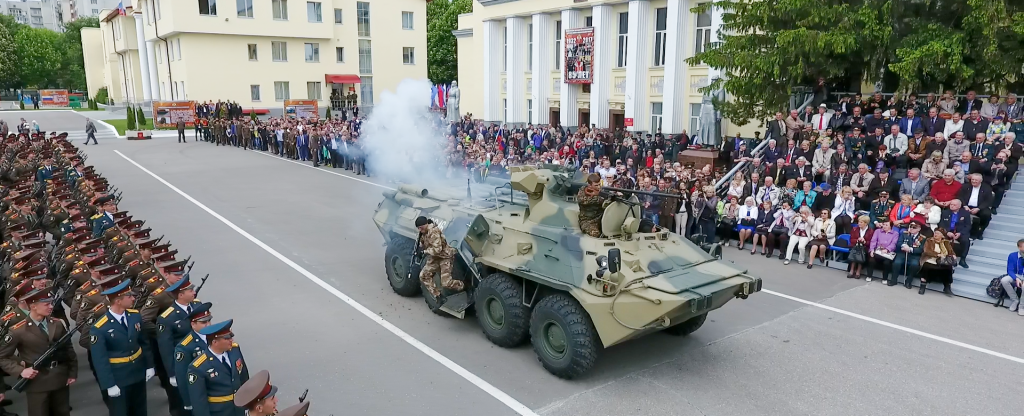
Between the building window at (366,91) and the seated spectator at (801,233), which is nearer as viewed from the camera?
the seated spectator at (801,233)

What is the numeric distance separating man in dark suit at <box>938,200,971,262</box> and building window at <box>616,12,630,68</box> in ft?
53.9

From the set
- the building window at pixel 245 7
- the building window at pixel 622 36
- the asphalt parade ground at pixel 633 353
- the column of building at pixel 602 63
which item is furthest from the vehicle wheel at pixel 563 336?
→ the building window at pixel 245 7

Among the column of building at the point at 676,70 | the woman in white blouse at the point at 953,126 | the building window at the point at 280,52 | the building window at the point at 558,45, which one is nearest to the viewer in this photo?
the woman in white blouse at the point at 953,126

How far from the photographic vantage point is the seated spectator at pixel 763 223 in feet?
44.6

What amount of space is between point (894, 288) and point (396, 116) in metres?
13.0

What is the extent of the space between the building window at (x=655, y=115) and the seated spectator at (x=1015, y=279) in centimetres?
1565

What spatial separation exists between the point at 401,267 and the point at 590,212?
3.48m

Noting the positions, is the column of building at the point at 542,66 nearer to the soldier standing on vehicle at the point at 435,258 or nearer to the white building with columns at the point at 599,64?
the white building with columns at the point at 599,64

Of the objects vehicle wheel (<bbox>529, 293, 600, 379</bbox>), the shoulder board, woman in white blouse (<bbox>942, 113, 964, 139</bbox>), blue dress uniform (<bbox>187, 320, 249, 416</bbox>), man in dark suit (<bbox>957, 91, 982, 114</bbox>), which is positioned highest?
man in dark suit (<bbox>957, 91, 982, 114</bbox>)

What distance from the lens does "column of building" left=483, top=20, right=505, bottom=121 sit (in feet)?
106

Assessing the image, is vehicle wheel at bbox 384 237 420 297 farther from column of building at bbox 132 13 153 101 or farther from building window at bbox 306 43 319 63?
column of building at bbox 132 13 153 101

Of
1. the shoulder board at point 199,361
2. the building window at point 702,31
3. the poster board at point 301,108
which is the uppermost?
the building window at point 702,31

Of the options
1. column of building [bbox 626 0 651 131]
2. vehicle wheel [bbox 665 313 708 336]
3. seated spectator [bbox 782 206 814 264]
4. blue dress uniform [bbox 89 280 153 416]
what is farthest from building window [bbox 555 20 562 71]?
blue dress uniform [bbox 89 280 153 416]

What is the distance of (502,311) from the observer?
8641mm
